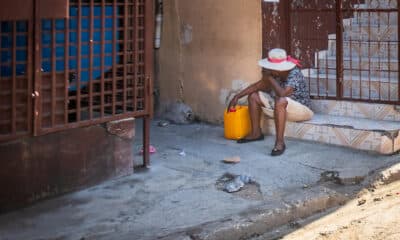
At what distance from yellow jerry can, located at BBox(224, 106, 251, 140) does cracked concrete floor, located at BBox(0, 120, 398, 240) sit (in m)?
0.21

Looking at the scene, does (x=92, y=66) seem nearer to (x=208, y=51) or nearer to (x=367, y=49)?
(x=208, y=51)

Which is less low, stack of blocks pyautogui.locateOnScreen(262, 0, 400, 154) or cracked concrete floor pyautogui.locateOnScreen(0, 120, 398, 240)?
stack of blocks pyautogui.locateOnScreen(262, 0, 400, 154)

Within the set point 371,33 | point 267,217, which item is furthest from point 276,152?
point 371,33

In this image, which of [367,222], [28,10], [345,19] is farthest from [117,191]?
[345,19]

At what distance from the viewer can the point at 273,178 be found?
269 inches

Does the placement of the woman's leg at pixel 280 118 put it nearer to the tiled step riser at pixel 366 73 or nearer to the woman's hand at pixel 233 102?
the woman's hand at pixel 233 102

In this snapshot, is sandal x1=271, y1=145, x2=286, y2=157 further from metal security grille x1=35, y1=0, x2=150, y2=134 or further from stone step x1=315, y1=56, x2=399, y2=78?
metal security grille x1=35, y1=0, x2=150, y2=134

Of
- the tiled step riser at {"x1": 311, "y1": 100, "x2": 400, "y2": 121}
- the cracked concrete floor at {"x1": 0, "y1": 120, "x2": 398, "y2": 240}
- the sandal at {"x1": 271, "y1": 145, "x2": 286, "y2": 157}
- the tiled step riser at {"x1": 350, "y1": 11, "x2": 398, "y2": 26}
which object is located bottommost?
the cracked concrete floor at {"x1": 0, "y1": 120, "x2": 398, "y2": 240}

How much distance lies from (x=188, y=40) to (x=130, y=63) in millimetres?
2878

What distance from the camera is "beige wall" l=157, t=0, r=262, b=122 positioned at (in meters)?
8.89

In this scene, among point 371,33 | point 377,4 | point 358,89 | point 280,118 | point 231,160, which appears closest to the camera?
point 231,160

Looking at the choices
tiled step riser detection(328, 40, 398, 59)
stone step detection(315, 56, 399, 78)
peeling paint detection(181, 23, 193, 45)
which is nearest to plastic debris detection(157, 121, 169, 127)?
peeling paint detection(181, 23, 193, 45)

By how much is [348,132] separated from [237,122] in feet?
4.46

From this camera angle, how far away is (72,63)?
6.24 meters
